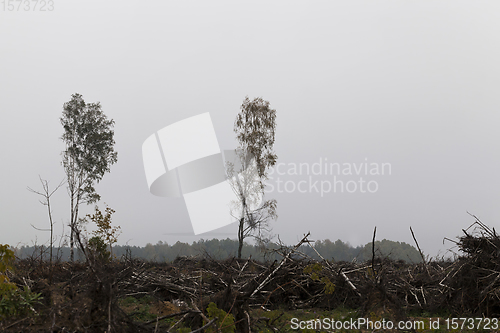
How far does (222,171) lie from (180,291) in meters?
Answer: 19.9

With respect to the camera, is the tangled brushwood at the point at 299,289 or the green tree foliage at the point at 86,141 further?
the green tree foliage at the point at 86,141

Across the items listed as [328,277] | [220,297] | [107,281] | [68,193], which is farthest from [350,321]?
[68,193]

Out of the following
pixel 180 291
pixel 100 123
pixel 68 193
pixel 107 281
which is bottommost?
pixel 180 291

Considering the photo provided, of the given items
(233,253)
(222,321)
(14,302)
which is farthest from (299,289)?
(233,253)

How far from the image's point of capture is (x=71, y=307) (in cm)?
284

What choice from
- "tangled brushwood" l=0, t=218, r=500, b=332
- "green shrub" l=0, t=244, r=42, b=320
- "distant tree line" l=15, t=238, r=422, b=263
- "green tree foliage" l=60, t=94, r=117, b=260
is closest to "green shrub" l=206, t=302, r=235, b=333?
"tangled brushwood" l=0, t=218, r=500, b=332

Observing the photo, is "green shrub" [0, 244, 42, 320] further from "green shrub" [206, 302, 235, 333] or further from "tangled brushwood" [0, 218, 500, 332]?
"green shrub" [206, 302, 235, 333]

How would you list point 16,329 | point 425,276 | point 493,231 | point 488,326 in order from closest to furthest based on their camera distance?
point 16,329
point 488,326
point 493,231
point 425,276

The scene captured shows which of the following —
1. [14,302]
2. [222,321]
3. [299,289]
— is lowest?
[299,289]

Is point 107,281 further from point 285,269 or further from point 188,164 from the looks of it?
point 188,164

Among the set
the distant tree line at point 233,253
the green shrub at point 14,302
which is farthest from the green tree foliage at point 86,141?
the green shrub at point 14,302

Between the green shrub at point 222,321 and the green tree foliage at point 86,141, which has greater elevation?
the green tree foliage at point 86,141

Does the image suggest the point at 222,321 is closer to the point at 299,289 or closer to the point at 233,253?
the point at 299,289

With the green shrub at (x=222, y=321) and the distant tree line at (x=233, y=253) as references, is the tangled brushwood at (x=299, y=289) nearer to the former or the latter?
the green shrub at (x=222, y=321)
